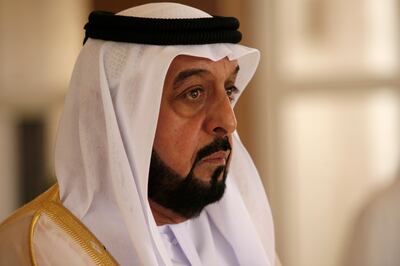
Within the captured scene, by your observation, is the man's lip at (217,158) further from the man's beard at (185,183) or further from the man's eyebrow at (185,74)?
the man's eyebrow at (185,74)

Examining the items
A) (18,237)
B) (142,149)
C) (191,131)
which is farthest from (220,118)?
(18,237)

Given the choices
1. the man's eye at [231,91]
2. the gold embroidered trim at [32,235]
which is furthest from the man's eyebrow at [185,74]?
the gold embroidered trim at [32,235]

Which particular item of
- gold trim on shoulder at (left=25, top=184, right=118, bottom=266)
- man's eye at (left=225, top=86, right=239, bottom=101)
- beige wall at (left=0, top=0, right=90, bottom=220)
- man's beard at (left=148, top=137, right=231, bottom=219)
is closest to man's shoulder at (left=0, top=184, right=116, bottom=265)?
gold trim on shoulder at (left=25, top=184, right=118, bottom=266)

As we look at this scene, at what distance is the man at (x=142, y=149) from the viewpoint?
7.16 ft

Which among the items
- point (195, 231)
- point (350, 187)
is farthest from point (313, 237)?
point (195, 231)

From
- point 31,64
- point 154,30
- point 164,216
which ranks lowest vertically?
point 31,64

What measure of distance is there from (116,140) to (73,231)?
21 cm

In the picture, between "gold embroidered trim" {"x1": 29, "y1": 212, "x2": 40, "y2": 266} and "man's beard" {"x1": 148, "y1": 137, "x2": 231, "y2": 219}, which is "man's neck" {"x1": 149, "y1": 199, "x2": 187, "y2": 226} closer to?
"man's beard" {"x1": 148, "y1": 137, "x2": 231, "y2": 219}

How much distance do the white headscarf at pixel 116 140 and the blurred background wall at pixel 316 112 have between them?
3718 millimetres

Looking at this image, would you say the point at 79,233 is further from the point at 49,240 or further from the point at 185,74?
the point at 185,74

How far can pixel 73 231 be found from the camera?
219 centimetres

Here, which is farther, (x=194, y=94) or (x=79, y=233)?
(x=194, y=94)

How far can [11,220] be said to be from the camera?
2244mm

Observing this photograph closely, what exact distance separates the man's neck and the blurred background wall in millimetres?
3598
